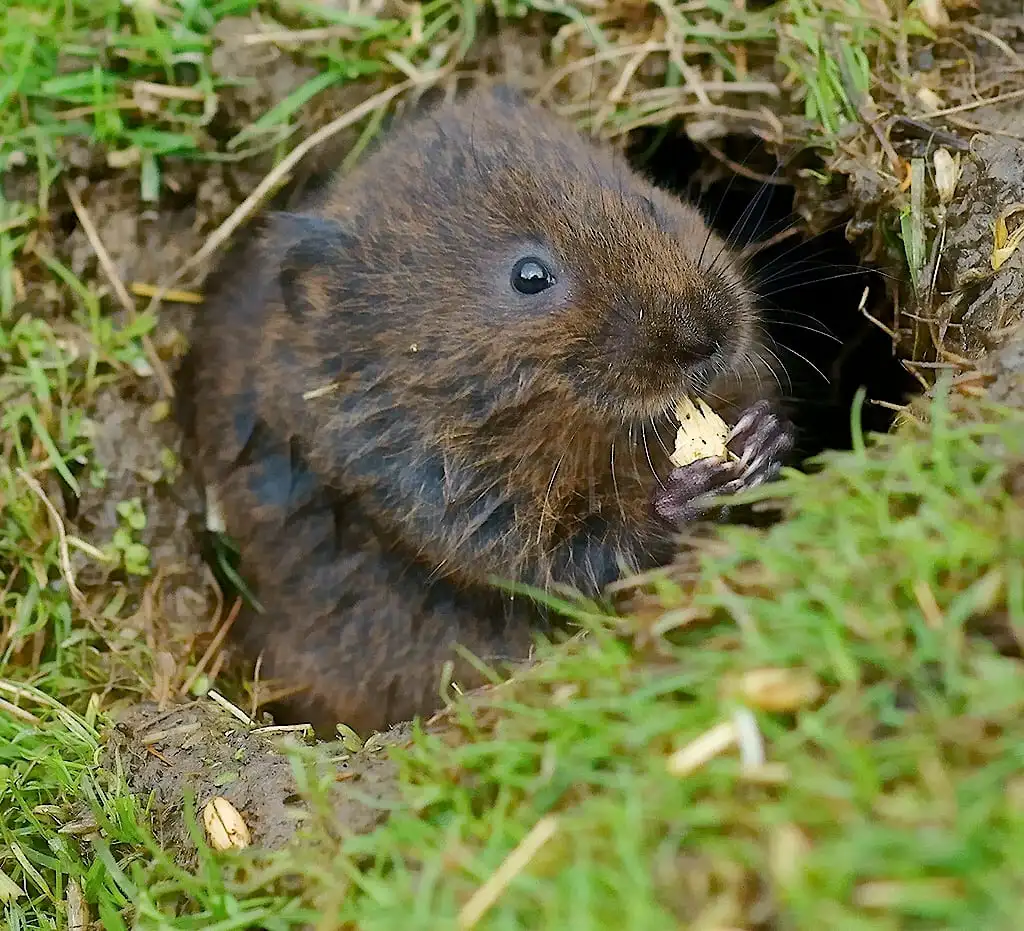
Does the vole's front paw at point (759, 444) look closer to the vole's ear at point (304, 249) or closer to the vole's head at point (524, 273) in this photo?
the vole's head at point (524, 273)

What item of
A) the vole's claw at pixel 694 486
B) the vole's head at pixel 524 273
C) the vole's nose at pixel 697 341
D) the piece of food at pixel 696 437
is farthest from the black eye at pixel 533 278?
the vole's claw at pixel 694 486

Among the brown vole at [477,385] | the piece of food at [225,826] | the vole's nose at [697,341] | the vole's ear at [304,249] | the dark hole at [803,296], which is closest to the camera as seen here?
the piece of food at [225,826]

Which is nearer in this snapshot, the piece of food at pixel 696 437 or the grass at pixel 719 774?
the grass at pixel 719 774

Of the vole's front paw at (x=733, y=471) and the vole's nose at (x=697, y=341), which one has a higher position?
the vole's nose at (x=697, y=341)

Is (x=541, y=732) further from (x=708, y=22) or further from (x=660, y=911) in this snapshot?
(x=708, y=22)

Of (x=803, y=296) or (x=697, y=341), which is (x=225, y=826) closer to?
(x=697, y=341)

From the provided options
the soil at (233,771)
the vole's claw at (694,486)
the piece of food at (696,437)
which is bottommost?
the soil at (233,771)

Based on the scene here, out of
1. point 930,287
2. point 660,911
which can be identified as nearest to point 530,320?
point 930,287
